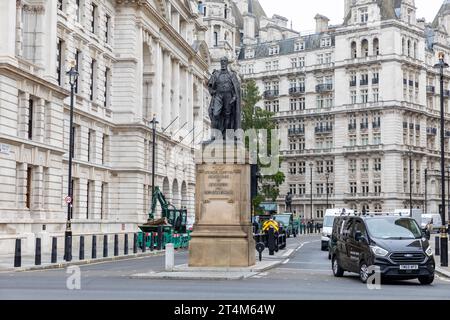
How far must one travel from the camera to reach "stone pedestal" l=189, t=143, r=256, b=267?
2348cm

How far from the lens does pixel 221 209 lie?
77.9 feet

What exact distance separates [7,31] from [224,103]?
605 inches

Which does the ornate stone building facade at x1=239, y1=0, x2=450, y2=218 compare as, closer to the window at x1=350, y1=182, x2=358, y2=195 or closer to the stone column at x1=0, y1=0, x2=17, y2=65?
the window at x1=350, y1=182, x2=358, y2=195

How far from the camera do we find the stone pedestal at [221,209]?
23.5 meters

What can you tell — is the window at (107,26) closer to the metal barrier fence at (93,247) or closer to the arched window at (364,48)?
the metal barrier fence at (93,247)

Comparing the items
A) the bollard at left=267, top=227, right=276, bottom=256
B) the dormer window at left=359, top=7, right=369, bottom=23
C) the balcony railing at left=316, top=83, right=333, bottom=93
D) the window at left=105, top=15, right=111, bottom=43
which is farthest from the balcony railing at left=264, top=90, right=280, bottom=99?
the bollard at left=267, top=227, right=276, bottom=256

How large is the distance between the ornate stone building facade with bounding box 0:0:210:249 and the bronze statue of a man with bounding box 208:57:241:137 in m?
14.1

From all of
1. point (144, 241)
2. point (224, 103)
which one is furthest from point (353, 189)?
point (224, 103)

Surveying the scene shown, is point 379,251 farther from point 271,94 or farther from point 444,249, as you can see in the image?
point 271,94

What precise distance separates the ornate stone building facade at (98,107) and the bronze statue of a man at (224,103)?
556 inches

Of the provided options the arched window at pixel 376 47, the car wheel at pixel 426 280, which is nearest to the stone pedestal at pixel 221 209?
the car wheel at pixel 426 280

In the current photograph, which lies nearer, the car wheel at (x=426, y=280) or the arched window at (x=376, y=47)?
the car wheel at (x=426, y=280)

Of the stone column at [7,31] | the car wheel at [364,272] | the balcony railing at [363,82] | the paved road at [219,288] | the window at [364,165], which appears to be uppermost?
the balcony railing at [363,82]

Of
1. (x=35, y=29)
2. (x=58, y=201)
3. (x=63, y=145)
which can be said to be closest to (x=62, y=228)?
(x=58, y=201)
